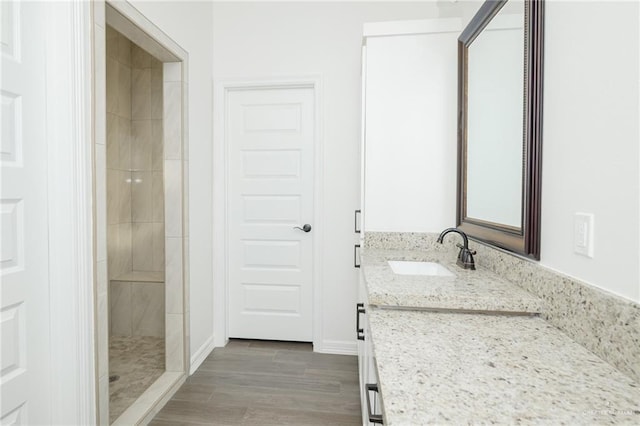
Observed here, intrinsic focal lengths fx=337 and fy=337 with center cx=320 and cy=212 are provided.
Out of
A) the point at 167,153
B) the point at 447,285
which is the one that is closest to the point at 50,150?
the point at 167,153

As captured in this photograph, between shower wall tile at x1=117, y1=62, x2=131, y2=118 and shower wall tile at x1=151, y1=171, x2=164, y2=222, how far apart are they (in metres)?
0.59

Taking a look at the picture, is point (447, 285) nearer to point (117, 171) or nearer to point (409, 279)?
point (409, 279)

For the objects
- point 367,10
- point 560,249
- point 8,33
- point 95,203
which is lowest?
point 560,249

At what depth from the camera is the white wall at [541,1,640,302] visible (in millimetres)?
763

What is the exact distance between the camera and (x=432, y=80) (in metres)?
2.03

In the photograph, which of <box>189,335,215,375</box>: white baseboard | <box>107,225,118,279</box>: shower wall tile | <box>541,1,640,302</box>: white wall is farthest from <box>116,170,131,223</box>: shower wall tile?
<box>541,1,640,302</box>: white wall

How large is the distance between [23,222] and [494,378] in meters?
1.56

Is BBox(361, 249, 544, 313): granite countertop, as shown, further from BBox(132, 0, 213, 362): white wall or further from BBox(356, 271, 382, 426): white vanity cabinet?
BBox(132, 0, 213, 362): white wall

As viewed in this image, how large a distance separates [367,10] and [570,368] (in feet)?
8.60

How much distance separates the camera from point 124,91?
3.02 meters

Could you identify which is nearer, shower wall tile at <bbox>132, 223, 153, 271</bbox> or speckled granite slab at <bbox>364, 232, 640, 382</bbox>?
speckled granite slab at <bbox>364, 232, 640, 382</bbox>

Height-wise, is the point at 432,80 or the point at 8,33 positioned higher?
the point at 432,80

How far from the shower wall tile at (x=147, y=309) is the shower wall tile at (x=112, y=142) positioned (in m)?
1.08

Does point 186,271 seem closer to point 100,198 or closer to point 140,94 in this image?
point 100,198
